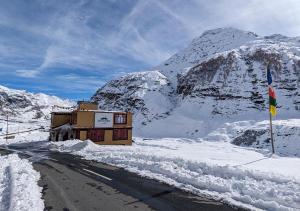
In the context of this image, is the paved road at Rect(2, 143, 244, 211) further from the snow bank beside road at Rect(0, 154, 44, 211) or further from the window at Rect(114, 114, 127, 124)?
the window at Rect(114, 114, 127, 124)

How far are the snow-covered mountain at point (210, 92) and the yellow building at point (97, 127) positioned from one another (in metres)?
24.8

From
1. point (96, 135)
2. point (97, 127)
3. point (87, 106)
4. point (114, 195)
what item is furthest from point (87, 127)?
point (114, 195)

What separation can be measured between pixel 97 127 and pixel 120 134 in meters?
4.28

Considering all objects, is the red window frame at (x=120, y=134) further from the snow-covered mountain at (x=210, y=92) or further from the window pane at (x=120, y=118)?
the snow-covered mountain at (x=210, y=92)

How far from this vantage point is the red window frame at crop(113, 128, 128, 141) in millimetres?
46250

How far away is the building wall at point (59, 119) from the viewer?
50250mm

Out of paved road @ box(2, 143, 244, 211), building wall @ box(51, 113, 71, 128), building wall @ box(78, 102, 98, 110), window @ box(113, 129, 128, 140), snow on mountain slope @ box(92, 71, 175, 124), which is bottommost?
paved road @ box(2, 143, 244, 211)

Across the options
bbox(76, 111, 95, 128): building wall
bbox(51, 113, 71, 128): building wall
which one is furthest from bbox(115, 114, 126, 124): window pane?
bbox(51, 113, 71, 128): building wall

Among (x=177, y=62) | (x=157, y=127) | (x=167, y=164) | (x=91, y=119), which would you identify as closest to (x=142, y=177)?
(x=167, y=164)

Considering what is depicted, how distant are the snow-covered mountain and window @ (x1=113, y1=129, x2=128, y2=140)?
2434 cm

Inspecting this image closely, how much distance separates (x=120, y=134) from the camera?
1848 inches

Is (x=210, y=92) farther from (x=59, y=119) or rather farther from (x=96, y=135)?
(x=96, y=135)

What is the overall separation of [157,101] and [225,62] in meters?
24.6

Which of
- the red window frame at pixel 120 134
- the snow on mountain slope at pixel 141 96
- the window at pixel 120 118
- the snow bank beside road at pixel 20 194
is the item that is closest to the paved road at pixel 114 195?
the snow bank beside road at pixel 20 194
